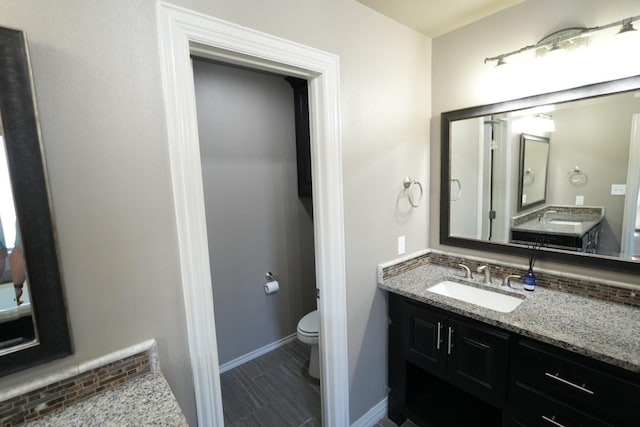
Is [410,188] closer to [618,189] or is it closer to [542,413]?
[618,189]

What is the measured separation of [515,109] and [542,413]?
1573mm

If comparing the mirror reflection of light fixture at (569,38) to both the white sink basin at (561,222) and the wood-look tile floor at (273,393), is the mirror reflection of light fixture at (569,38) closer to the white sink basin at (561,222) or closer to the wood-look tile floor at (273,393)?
the white sink basin at (561,222)

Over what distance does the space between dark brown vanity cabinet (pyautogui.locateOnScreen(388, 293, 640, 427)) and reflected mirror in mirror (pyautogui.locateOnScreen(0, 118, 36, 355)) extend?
1.70 metres

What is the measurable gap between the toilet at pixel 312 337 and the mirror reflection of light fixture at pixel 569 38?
220 centimetres

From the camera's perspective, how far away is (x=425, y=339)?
5.69 ft

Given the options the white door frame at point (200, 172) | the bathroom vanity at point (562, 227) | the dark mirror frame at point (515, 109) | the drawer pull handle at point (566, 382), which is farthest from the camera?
the bathroom vanity at point (562, 227)

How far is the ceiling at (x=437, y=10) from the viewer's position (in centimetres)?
164

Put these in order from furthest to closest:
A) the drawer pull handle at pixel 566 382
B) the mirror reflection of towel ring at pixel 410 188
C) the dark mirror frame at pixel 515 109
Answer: the mirror reflection of towel ring at pixel 410 188
the dark mirror frame at pixel 515 109
the drawer pull handle at pixel 566 382

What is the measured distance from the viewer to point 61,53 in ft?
2.89

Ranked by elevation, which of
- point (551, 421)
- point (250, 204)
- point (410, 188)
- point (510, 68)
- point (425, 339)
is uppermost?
point (510, 68)

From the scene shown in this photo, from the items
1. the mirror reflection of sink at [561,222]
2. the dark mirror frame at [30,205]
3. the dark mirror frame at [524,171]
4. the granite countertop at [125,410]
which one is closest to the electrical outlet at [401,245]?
the dark mirror frame at [524,171]

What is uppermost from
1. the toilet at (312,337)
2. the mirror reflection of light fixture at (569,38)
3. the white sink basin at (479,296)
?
the mirror reflection of light fixture at (569,38)

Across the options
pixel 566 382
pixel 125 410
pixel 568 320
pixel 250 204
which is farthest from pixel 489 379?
pixel 250 204

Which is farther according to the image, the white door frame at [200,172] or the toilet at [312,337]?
the toilet at [312,337]
